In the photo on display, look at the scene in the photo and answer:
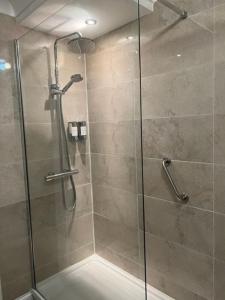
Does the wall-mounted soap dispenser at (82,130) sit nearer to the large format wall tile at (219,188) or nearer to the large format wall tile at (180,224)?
the large format wall tile at (180,224)

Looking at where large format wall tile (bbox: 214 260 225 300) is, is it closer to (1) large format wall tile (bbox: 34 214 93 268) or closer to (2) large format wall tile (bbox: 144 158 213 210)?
(2) large format wall tile (bbox: 144 158 213 210)

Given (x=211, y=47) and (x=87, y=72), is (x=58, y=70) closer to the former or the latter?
(x=87, y=72)

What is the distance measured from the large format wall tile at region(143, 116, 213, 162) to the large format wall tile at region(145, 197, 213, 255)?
33 centimetres

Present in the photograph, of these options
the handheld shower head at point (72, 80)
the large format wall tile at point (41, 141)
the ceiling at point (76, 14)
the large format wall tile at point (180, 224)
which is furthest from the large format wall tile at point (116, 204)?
the ceiling at point (76, 14)

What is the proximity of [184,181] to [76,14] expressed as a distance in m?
1.27

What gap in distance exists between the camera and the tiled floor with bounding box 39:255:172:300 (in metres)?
1.64

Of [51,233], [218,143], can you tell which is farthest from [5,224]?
[218,143]

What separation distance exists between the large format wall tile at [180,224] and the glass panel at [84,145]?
0.11 m

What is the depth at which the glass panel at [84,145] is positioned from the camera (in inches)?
63.3

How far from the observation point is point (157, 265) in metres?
1.70

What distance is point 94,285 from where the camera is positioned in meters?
1.74

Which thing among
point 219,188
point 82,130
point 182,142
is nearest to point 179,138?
point 182,142

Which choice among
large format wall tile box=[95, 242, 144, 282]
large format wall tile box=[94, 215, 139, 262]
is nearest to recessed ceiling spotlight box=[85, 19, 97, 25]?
large format wall tile box=[94, 215, 139, 262]

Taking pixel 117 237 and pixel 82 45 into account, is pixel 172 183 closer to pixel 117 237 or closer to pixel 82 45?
pixel 117 237
